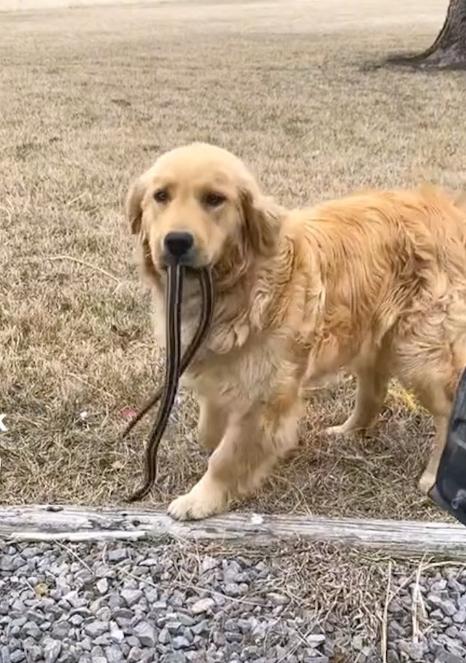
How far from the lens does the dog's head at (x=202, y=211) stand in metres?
2.46

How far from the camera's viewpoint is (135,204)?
279cm

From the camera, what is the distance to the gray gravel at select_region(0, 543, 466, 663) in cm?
235

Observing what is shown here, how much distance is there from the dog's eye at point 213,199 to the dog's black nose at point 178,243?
168 millimetres

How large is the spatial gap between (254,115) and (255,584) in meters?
7.81

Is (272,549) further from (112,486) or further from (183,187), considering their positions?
(183,187)

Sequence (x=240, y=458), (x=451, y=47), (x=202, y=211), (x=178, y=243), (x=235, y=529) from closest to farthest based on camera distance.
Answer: (x=178, y=243)
(x=202, y=211)
(x=235, y=529)
(x=240, y=458)
(x=451, y=47)

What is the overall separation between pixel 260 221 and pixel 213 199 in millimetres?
198

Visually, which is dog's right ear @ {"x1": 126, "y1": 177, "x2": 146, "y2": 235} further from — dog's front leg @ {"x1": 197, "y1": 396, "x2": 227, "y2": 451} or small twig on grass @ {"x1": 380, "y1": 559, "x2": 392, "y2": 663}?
small twig on grass @ {"x1": 380, "y1": 559, "x2": 392, "y2": 663}

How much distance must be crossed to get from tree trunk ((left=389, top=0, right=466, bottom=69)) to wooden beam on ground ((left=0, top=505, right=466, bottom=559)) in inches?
455

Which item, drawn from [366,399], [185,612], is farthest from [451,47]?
[185,612]

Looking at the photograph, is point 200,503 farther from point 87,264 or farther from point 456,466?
point 87,264

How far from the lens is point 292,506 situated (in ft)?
9.80

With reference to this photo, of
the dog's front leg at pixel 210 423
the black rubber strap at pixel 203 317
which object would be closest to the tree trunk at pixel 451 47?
the dog's front leg at pixel 210 423

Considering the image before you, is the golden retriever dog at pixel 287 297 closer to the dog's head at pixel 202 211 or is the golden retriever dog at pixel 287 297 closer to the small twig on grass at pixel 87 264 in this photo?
the dog's head at pixel 202 211
